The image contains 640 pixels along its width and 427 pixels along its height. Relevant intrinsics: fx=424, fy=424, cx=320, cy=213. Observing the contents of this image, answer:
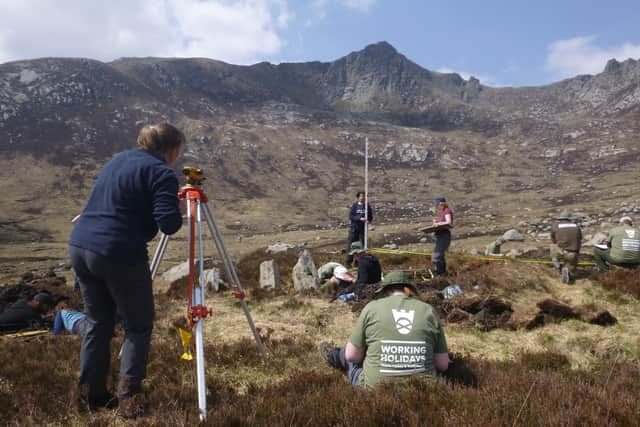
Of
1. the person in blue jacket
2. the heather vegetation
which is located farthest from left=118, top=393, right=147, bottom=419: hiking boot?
the heather vegetation

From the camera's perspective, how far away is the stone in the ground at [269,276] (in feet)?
41.5

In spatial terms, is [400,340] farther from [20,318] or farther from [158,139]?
[20,318]

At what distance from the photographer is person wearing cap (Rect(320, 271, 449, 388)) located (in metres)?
4.05

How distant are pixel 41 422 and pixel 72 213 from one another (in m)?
67.7

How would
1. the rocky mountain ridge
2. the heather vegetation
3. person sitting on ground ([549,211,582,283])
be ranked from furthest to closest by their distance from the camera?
the rocky mountain ridge, person sitting on ground ([549,211,582,283]), the heather vegetation

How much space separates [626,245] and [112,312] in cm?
1212

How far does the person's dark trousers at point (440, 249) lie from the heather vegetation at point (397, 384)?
0.58 meters

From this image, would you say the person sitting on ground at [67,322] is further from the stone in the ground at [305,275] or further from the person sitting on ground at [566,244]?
the person sitting on ground at [566,244]

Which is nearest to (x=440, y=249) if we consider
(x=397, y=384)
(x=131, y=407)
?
(x=397, y=384)

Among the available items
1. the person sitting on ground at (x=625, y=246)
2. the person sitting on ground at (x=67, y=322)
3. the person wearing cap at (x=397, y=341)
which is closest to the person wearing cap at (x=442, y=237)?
the person sitting on ground at (x=625, y=246)

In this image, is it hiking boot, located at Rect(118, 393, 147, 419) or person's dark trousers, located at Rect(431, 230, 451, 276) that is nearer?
hiking boot, located at Rect(118, 393, 147, 419)

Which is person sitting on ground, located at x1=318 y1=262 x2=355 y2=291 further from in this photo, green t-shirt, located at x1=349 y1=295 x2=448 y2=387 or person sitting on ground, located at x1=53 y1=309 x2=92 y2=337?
green t-shirt, located at x1=349 y1=295 x2=448 y2=387

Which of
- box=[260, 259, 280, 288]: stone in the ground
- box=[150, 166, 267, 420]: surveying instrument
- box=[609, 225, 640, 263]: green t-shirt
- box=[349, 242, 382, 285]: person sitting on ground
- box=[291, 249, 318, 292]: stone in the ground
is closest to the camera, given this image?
box=[150, 166, 267, 420]: surveying instrument

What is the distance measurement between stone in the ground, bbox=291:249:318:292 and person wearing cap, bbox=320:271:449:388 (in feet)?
25.4
